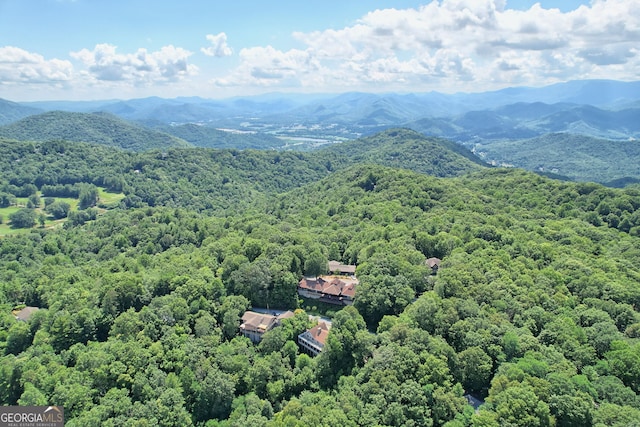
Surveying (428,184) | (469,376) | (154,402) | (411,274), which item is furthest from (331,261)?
(428,184)

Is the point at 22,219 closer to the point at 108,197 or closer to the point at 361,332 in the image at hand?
the point at 108,197

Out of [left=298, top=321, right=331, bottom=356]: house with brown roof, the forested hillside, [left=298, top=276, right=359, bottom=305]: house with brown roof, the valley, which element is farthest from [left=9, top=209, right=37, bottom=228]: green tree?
[left=298, top=321, right=331, bottom=356]: house with brown roof

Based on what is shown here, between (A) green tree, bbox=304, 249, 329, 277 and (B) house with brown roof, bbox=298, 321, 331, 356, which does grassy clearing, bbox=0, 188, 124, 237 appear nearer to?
(A) green tree, bbox=304, 249, 329, 277

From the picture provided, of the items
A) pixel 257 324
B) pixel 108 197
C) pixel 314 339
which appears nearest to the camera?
pixel 314 339

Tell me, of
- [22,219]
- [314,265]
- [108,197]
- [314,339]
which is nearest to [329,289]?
[314,265]

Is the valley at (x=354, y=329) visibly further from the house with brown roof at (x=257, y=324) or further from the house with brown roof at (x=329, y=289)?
the house with brown roof at (x=329, y=289)

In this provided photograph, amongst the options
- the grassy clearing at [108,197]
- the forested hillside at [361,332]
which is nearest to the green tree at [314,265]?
the forested hillside at [361,332]
